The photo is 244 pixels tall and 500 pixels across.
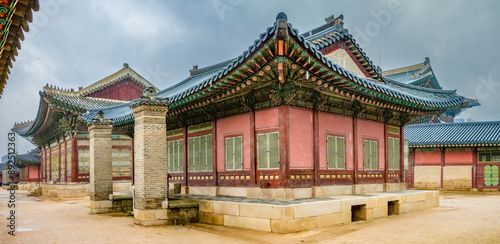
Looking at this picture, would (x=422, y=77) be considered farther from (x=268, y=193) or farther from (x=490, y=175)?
(x=268, y=193)

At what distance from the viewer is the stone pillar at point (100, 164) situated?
1619 cm

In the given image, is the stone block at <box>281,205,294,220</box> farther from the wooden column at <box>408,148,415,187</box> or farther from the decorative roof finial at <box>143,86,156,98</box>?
the wooden column at <box>408,148,415,187</box>

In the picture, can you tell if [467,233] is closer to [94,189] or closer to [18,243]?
[18,243]

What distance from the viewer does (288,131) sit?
12.2m

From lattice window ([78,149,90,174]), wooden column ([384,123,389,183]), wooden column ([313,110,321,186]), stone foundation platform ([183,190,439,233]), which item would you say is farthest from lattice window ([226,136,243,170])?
lattice window ([78,149,90,174])

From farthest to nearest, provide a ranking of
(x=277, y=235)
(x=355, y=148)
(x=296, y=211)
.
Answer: (x=355, y=148) → (x=296, y=211) → (x=277, y=235)

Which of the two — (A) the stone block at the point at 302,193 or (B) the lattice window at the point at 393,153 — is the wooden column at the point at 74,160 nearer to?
(A) the stone block at the point at 302,193

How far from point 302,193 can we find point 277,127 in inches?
88.3

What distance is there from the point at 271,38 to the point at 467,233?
696 cm

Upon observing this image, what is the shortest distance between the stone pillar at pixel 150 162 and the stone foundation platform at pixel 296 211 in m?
1.38

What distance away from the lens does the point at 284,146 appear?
12.1 meters

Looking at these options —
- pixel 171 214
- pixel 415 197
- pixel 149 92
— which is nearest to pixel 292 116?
pixel 149 92

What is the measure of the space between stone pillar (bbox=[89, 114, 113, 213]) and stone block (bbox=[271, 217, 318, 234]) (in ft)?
28.8

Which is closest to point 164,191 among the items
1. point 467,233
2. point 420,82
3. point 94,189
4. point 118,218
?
point 118,218
